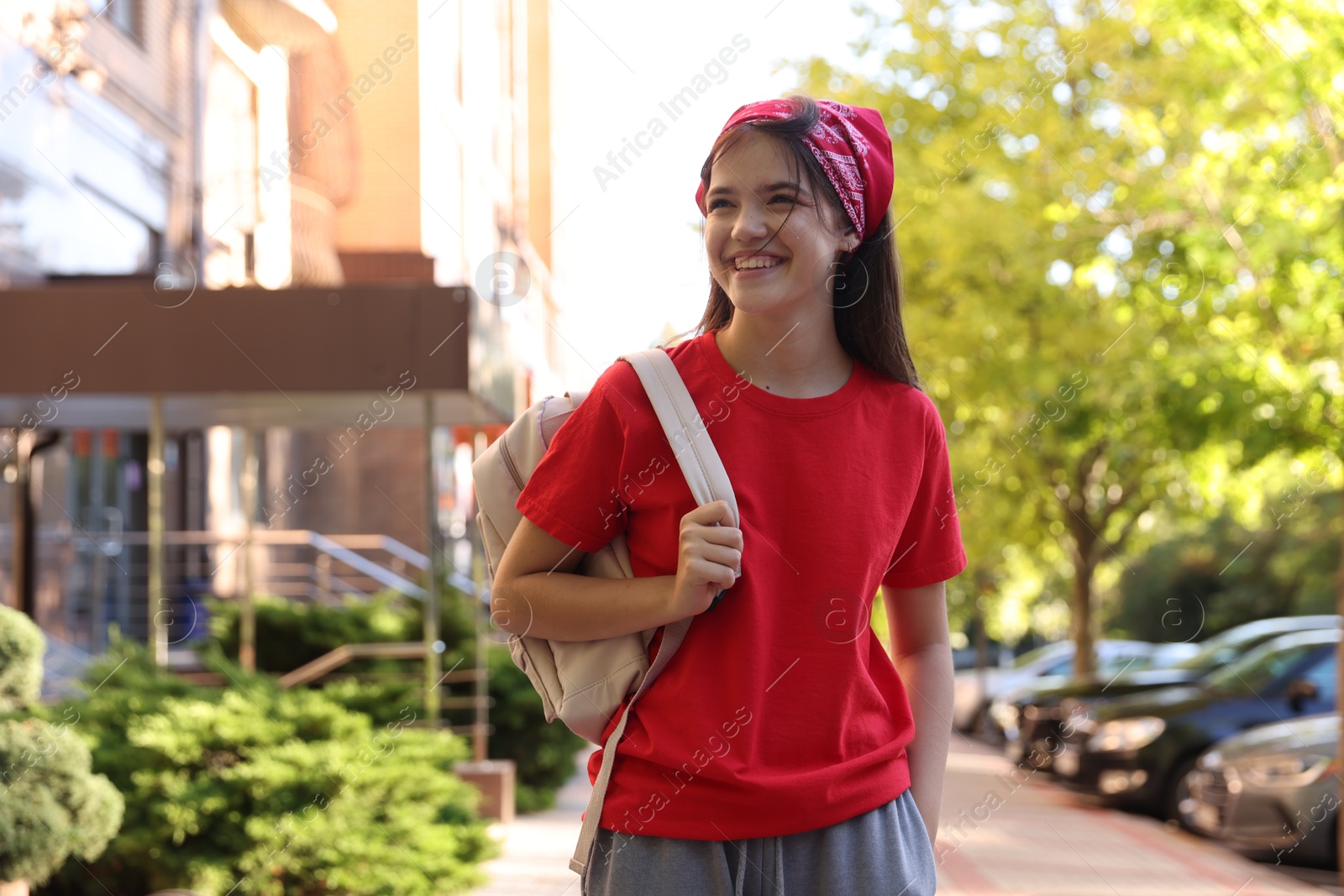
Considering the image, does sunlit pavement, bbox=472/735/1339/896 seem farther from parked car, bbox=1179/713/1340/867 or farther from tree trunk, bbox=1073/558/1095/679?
tree trunk, bbox=1073/558/1095/679

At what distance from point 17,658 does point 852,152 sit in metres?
3.71

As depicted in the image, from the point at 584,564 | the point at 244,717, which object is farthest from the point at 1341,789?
the point at 584,564

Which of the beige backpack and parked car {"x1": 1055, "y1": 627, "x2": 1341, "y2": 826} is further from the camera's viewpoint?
parked car {"x1": 1055, "y1": 627, "x2": 1341, "y2": 826}

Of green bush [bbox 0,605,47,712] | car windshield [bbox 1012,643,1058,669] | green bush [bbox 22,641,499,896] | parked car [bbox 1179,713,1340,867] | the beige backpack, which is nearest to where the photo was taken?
the beige backpack

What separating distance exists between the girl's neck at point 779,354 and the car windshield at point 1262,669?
10.6 m

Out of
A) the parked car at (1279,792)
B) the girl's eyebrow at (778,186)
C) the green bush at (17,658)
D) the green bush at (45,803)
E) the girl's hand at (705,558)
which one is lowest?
the parked car at (1279,792)

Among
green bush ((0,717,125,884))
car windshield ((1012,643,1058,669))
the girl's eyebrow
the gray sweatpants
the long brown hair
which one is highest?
the girl's eyebrow

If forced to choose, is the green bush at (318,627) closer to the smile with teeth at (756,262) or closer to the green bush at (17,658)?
the green bush at (17,658)

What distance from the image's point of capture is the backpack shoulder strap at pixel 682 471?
1684 millimetres

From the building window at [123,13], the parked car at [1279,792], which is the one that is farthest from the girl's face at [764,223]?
the building window at [123,13]

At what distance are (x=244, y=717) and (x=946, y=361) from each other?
853cm

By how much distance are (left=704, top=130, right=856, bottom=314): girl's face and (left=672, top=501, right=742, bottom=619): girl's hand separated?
0.31m

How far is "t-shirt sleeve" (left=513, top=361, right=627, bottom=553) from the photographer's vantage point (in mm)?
1711

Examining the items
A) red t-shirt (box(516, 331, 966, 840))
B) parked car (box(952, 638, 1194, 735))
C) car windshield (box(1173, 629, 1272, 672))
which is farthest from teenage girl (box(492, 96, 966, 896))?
parked car (box(952, 638, 1194, 735))
